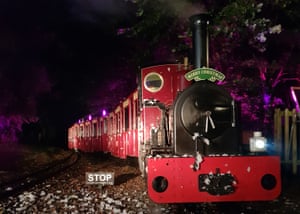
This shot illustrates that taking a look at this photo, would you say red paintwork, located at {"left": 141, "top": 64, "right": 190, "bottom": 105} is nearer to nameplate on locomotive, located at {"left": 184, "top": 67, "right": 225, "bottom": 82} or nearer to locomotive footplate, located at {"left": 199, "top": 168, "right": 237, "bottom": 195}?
nameplate on locomotive, located at {"left": 184, "top": 67, "right": 225, "bottom": 82}

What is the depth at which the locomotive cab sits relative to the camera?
6.96 m

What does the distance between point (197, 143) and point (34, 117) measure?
2246 cm

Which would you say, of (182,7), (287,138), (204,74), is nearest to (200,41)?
(204,74)

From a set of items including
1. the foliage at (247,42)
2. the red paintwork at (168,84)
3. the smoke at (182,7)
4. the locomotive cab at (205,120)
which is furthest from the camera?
the foliage at (247,42)

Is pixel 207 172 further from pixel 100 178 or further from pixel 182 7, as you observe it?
pixel 182 7

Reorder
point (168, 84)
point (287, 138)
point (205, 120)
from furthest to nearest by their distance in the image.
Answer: point (287, 138) → point (168, 84) → point (205, 120)

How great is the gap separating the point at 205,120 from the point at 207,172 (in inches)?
36.5

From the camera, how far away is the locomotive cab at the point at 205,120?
22.8 feet

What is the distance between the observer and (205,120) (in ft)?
22.8

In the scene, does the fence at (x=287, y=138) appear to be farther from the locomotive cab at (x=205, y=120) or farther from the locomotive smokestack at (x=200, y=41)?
the locomotive smokestack at (x=200, y=41)

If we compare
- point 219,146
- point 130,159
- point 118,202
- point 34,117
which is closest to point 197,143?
point 219,146

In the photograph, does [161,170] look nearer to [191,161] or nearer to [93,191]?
[191,161]

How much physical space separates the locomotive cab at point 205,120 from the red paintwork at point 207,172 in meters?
0.56


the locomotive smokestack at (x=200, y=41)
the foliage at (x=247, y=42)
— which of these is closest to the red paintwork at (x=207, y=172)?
the locomotive smokestack at (x=200, y=41)
